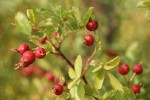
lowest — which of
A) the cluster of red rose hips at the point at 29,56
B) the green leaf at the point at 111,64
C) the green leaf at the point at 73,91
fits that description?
the green leaf at the point at 73,91

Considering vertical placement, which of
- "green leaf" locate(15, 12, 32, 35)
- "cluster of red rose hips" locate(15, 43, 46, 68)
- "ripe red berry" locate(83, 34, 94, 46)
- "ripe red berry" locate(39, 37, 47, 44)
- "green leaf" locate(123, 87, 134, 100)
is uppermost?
"green leaf" locate(15, 12, 32, 35)

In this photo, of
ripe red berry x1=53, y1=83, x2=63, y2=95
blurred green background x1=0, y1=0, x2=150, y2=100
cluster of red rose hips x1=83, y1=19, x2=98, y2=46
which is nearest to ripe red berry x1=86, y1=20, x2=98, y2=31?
cluster of red rose hips x1=83, y1=19, x2=98, y2=46

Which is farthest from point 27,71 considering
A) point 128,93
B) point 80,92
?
point 128,93

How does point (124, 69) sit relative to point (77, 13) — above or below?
below

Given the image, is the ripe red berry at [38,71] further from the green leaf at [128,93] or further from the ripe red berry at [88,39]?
the green leaf at [128,93]

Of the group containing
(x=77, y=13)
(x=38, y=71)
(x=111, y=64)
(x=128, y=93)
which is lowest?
(x=38, y=71)

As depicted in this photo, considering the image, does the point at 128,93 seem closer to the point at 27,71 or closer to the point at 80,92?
the point at 80,92

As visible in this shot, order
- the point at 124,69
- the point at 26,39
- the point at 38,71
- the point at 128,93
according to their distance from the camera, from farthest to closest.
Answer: the point at 38,71 < the point at 26,39 < the point at 124,69 < the point at 128,93

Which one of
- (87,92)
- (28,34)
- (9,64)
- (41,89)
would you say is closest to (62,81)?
(87,92)

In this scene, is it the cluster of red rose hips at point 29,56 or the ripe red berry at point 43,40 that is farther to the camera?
the ripe red berry at point 43,40

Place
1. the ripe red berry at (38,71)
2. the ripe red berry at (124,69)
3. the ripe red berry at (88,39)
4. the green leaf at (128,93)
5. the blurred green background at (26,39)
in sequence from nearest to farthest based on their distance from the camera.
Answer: the green leaf at (128,93) < the ripe red berry at (88,39) < the ripe red berry at (124,69) < the blurred green background at (26,39) < the ripe red berry at (38,71)

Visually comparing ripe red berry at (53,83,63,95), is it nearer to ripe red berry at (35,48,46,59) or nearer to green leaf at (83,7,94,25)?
ripe red berry at (35,48,46,59)

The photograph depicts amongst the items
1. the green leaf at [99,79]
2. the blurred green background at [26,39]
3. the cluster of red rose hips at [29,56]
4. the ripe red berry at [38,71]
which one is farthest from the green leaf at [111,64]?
the ripe red berry at [38,71]
